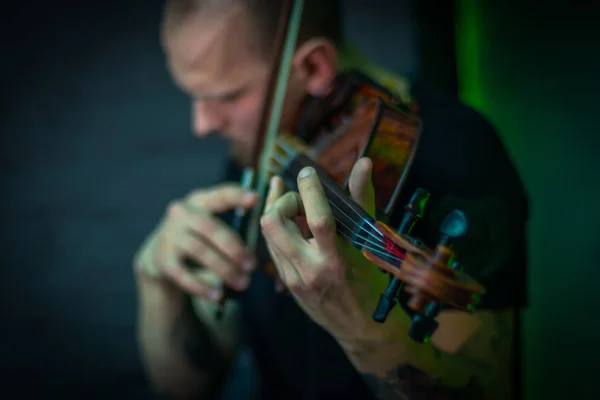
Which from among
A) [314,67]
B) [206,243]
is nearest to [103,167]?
[206,243]

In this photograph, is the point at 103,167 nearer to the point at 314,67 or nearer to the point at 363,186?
the point at 314,67

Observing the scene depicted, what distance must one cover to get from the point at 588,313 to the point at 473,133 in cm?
21

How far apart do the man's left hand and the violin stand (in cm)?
1

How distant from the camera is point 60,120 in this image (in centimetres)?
112

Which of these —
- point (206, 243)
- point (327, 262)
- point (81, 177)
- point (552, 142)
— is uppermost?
point (552, 142)

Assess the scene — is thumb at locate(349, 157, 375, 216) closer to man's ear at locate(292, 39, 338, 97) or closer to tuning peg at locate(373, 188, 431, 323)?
tuning peg at locate(373, 188, 431, 323)

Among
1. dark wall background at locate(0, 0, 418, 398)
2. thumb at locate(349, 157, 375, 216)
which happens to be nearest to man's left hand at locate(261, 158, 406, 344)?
thumb at locate(349, 157, 375, 216)

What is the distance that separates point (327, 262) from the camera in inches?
14.6

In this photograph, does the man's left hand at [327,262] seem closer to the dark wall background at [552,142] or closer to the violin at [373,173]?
the violin at [373,173]

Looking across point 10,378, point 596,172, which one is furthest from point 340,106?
point 10,378

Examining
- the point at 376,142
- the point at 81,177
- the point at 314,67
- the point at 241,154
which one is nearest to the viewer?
the point at 376,142

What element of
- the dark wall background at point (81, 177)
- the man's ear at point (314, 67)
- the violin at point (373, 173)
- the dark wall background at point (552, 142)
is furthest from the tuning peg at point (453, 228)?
the dark wall background at point (81, 177)

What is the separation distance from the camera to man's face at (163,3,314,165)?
0.64 meters

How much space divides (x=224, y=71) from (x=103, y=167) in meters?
0.65
